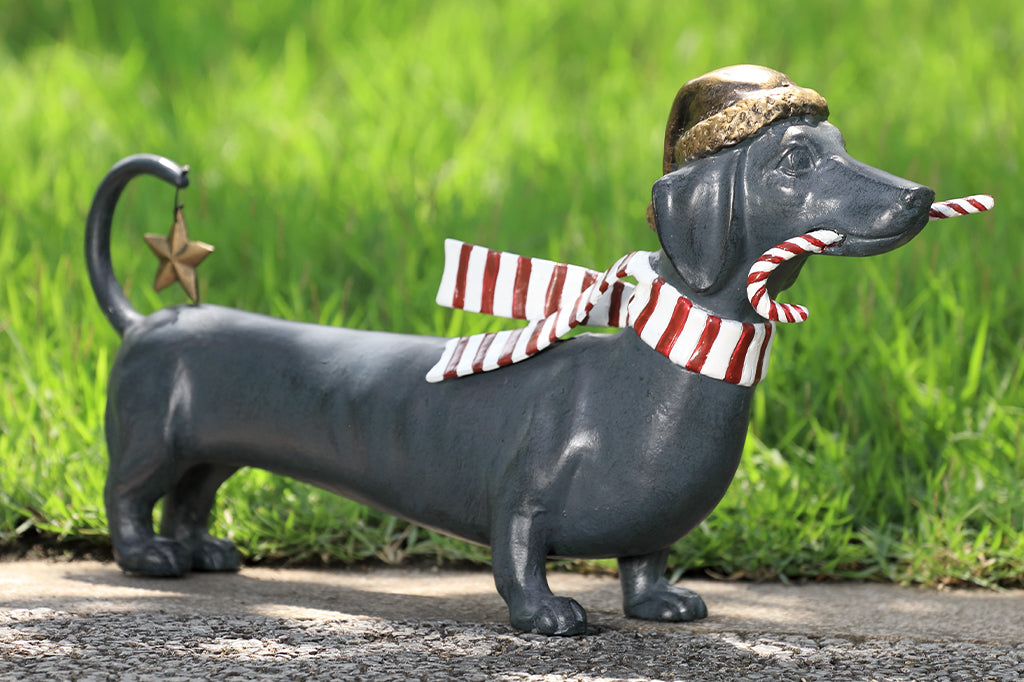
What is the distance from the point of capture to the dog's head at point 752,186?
1.99 metres

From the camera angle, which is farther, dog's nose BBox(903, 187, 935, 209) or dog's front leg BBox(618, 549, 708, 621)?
dog's front leg BBox(618, 549, 708, 621)

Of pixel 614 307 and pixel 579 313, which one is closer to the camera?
pixel 579 313

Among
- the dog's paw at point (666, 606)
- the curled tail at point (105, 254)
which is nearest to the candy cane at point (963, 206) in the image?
the dog's paw at point (666, 606)

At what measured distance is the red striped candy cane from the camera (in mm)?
1963

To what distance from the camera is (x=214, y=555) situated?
9.02 feet

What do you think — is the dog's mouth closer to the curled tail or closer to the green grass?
the green grass

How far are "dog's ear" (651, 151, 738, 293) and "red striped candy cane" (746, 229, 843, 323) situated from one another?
0.24ft

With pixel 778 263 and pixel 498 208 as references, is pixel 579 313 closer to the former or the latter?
pixel 778 263

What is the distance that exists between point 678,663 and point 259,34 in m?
4.49

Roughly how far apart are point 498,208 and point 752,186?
1858mm

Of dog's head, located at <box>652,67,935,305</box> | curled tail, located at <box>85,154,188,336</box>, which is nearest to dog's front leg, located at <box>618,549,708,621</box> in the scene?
dog's head, located at <box>652,67,935,305</box>

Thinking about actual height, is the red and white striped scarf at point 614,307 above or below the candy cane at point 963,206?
below

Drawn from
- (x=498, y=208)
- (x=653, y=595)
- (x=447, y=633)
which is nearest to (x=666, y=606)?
(x=653, y=595)

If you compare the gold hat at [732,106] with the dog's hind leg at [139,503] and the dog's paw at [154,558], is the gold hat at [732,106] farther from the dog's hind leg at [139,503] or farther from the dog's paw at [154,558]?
the dog's paw at [154,558]
